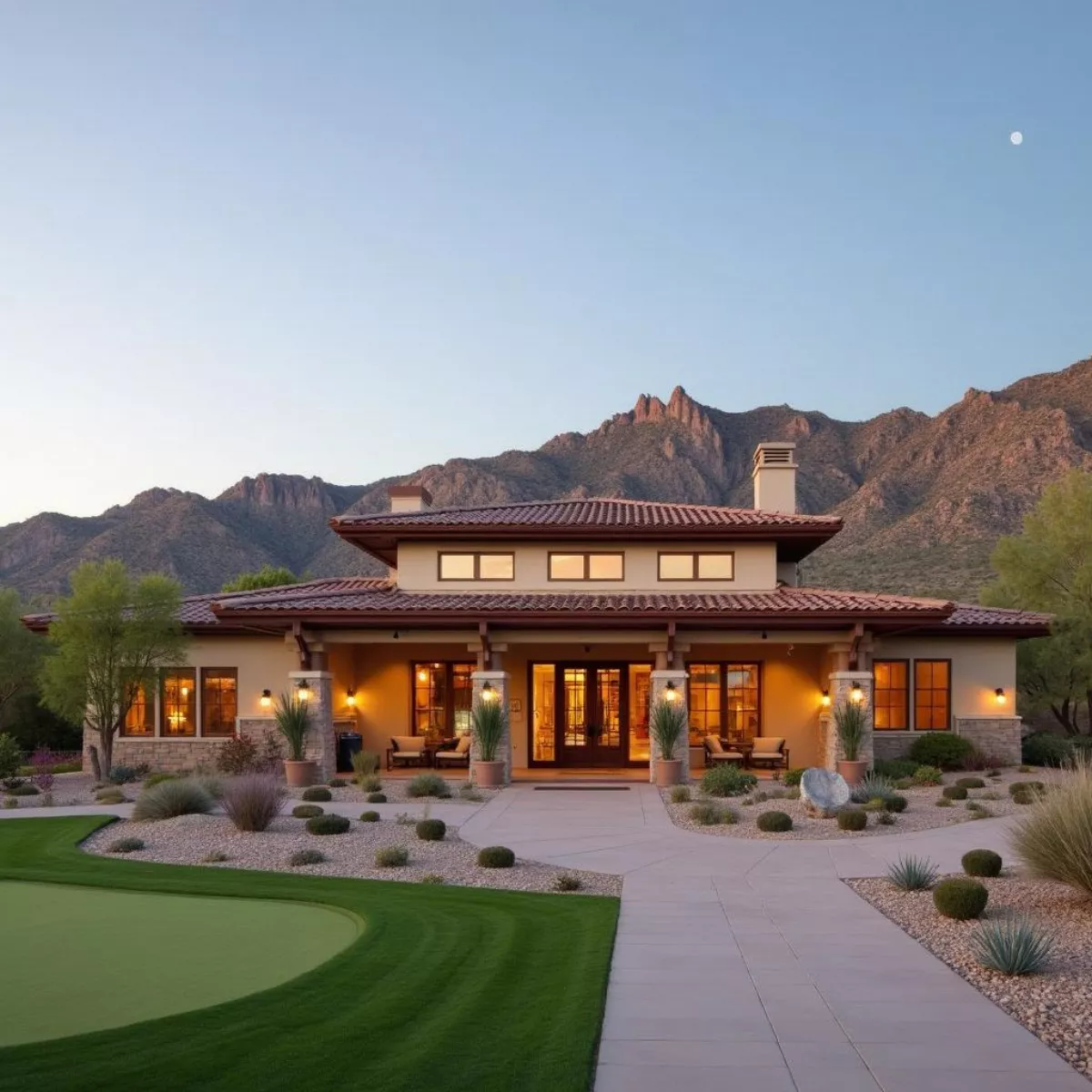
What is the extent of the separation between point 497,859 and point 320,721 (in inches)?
392

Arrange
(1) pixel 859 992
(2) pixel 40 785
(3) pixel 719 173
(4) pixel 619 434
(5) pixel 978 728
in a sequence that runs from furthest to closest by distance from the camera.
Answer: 1. (4) pixel 619 434
2. (3) pixel 719 173
3. (5) pixel 978 728
4. (2) pixel 40 785
5. (1) pixel 859 992

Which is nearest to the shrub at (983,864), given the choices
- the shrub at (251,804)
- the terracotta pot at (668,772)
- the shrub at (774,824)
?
the shrub at (774,824)

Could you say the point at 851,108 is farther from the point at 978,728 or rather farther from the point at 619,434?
the point at 619,434

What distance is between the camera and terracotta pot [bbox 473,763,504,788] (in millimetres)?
20328

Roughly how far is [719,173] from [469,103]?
31.1 ft

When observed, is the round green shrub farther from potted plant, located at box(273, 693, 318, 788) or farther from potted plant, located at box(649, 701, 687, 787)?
potted plant, located at box(273, 693, 318, 788)

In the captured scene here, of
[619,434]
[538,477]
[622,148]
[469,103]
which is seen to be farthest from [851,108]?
[619,434]

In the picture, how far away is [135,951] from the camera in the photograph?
8.01 meters

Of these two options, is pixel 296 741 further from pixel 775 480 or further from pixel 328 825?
pixel 775 480

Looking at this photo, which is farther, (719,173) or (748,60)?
(719,173)

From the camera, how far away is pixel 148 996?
6746 mm

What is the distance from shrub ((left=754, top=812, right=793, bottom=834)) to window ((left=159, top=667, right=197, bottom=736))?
48.8 feet

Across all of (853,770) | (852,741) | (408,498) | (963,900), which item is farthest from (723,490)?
(963,900)

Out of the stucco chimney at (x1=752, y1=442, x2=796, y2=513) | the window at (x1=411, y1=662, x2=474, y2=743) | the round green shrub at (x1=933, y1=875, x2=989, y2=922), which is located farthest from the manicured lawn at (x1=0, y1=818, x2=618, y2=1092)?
the stucco chimney at (x1=752, y1=442, x2=796, y2=513)
